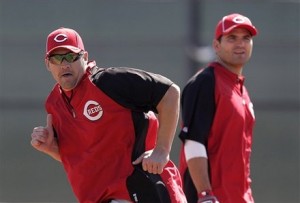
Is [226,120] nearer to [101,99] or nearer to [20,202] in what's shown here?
[101,99]

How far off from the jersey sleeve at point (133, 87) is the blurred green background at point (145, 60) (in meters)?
6.13

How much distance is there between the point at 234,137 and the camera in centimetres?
579

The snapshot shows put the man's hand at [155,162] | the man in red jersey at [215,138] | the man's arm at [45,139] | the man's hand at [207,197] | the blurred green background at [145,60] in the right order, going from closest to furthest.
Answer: the man's hand at [155,162] < the man's arm at [45,139] < the man's hand at [207,197] < the man in red jersey at [215,138] < the blurred green background at [145,60]

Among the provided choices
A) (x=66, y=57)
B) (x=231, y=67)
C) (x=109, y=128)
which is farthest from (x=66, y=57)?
(x=231, y=67)

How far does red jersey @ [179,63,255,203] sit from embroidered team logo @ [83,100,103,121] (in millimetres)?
889

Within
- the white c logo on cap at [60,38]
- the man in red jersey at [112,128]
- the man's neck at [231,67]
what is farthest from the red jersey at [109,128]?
the man's neck at [231,67]

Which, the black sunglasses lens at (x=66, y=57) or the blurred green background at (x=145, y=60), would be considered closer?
the black sunglasses lens at (x=66, y=57)

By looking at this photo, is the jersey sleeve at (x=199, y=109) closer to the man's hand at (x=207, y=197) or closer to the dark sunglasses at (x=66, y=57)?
Answer: the man's hand at (x=207, y=197)

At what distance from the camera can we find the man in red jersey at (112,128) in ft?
16.5

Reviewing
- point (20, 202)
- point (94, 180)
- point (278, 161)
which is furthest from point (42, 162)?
point (94, 180)

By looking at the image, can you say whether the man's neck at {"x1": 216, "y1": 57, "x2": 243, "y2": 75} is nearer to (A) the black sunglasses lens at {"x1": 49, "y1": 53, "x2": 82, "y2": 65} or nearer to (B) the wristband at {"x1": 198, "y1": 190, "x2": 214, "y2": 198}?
(B) the wristband at {"x1": 198, "y1": 190, "x2": 214, "y2": 198}

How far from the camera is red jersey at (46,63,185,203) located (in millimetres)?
5031

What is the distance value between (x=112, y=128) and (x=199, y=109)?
0.87 m

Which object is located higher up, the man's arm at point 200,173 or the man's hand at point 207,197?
the man's arm at point 200,173
